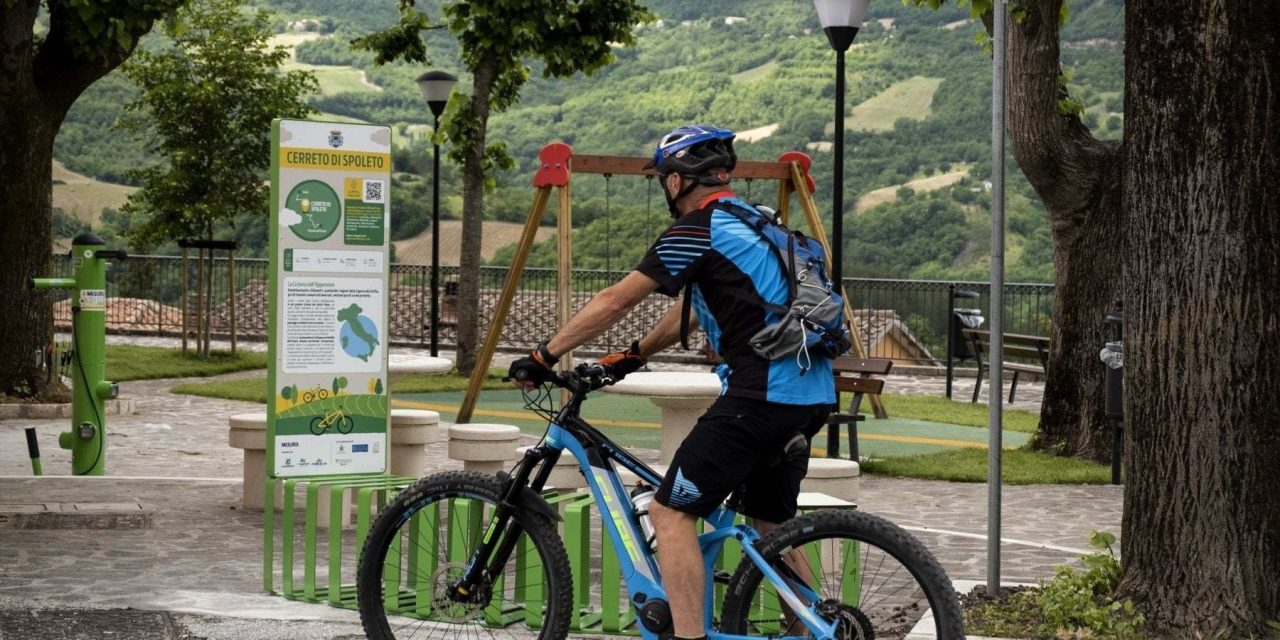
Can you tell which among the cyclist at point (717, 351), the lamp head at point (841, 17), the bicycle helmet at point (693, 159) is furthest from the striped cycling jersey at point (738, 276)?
the lamp head at point (841, 17)

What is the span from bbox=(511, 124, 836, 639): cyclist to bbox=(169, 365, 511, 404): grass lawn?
43.2ft

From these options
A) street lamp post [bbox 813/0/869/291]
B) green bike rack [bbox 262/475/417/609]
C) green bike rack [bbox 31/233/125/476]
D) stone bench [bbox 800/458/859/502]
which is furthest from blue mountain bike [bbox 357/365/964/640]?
street lamp post [bbox 813/0/869/291]

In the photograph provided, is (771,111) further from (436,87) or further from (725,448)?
(725,448)

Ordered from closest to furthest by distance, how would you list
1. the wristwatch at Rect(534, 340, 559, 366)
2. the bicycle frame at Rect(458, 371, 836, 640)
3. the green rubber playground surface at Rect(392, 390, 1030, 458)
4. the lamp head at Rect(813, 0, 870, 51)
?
1. the bicycle frame at Rect(458, 371, 836, 640)
2. the wristwatch at Rect(534, 340, 559, 366)
3. the lamp head at Rect(813, 0, 870, 51)
4. the green rubber playground surface at Rect(392, 390, 1030, 458)

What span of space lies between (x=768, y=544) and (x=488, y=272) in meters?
28.3

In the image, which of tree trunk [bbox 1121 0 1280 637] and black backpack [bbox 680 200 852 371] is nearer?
black backpack [bbox 680 200 852 371]

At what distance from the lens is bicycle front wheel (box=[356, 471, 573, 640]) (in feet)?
18.0

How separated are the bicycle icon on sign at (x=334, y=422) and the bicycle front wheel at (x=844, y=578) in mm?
4196

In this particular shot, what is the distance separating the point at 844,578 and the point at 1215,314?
5.81 feet

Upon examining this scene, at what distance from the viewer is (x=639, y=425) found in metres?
16.6

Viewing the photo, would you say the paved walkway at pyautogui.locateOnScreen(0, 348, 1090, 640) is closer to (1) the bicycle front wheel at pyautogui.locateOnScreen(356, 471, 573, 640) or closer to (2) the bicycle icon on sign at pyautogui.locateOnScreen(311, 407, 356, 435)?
(1) the bicycle front wheel at pyautogui.locateOnScreen(356, 471, 573, 640)

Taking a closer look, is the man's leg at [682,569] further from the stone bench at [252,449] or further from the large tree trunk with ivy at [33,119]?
the large tree trunk with ivy at [33,119]

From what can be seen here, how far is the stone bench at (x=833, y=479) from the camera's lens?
8047 millimetres

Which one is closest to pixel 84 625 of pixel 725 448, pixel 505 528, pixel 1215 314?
pixel 505 528
